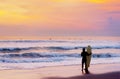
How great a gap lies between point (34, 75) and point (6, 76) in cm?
171

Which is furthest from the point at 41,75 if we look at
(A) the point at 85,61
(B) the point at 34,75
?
(A) the point at 85,61

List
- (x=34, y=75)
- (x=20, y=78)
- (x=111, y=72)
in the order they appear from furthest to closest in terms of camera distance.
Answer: (x=111, y=72)
(x=34, y=75)
(x=20, y=78)

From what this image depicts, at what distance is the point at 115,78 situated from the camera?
18.2 meters

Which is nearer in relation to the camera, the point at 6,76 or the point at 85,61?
the point at 6,76

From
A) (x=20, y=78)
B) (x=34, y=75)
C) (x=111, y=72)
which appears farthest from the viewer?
(x=111, y=72)

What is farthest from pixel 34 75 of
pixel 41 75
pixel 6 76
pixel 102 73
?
pixel 102 73

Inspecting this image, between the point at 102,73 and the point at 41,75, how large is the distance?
3961mm

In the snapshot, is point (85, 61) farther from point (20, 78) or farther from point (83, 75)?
point (20, 78)

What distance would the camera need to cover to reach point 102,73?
19.9 m

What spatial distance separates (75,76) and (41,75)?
2.16m

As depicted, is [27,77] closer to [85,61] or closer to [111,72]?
[85,61]

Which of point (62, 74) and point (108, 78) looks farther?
point (62, 74)

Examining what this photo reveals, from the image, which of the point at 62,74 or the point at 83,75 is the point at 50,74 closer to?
the point at 62,74

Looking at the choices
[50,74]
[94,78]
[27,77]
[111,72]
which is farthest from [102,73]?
[27,77]
